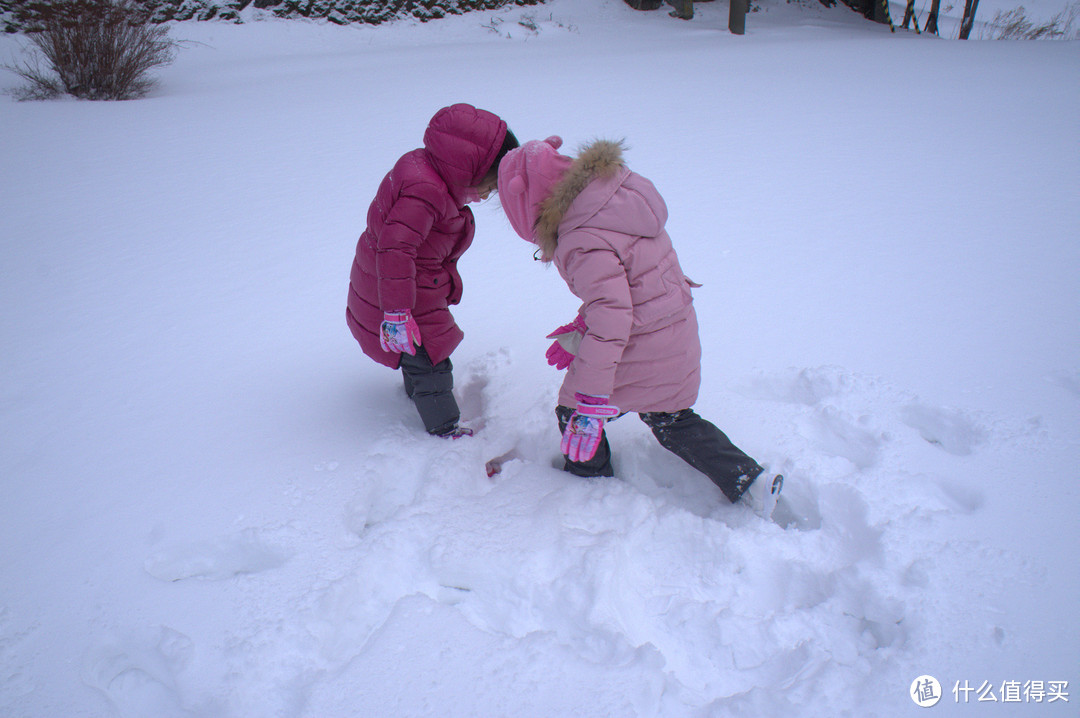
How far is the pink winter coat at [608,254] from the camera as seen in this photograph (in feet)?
4.40

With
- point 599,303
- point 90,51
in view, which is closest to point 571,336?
point 599,303

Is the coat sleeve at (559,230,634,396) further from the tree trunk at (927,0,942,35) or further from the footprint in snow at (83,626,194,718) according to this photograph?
the tree trunk at (927,0,942,35)

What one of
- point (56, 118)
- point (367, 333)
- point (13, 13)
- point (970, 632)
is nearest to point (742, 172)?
point (367, 333)

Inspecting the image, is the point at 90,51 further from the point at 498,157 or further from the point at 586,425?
the point at 586,425

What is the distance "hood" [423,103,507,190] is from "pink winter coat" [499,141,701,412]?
17 centimetres

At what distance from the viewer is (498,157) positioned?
161 centimetres

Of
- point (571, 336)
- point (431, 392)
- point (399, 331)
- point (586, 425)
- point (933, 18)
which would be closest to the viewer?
point (586, 425)

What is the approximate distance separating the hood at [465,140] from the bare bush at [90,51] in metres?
6.08

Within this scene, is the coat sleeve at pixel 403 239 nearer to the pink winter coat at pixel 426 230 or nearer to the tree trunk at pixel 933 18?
the pink winter coat at pixel 426 230

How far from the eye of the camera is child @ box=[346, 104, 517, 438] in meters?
1.58

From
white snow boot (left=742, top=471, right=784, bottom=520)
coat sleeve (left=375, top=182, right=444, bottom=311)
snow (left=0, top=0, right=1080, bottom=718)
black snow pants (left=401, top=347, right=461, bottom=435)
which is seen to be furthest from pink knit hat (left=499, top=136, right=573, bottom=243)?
white snow boot (left=742, top=471, right=784, bottom=520)

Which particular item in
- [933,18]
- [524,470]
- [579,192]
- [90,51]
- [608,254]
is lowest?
[524,470]

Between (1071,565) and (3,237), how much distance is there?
452 centimetres

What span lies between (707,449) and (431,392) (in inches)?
34.6
